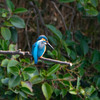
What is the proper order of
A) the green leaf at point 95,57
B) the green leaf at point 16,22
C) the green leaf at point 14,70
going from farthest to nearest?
1. the green leaf at point 95,57
2. the green leaf at point 16,22
3. the green leaf at point 14,70

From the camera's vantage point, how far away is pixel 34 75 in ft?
8.46

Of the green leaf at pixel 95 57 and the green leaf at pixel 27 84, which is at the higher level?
the green leaf at pixel 95 57

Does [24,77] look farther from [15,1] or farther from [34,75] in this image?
[15,1]

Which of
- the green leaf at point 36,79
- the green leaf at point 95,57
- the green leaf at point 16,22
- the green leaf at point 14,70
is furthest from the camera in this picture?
the green leaf at point 95,57

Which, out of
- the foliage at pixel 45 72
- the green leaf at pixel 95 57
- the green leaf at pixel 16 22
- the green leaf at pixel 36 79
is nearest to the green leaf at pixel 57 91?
the foliage at pixel 45 72

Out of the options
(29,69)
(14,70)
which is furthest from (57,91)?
(14,70)

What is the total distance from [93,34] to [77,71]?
116cm

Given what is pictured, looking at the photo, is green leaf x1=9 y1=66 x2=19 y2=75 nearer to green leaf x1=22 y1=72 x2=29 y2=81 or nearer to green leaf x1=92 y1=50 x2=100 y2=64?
green leaf x1=22 y1=72 x2=29 y2=81

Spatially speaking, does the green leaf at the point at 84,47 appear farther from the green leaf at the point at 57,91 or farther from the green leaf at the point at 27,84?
the green leaf at the point at 27,84

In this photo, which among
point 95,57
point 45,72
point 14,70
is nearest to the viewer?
point 14,70

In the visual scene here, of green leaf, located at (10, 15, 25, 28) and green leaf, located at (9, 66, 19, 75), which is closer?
green leaf, located at (9, 66, 19, 75)

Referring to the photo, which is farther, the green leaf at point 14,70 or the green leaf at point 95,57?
the green leaf at point 95,57

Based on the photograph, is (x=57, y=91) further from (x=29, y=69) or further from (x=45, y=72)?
(x=29, y=69)

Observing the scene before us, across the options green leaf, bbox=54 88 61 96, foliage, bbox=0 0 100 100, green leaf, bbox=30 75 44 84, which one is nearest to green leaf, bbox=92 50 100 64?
foliage, bbox=0 0 100 100
